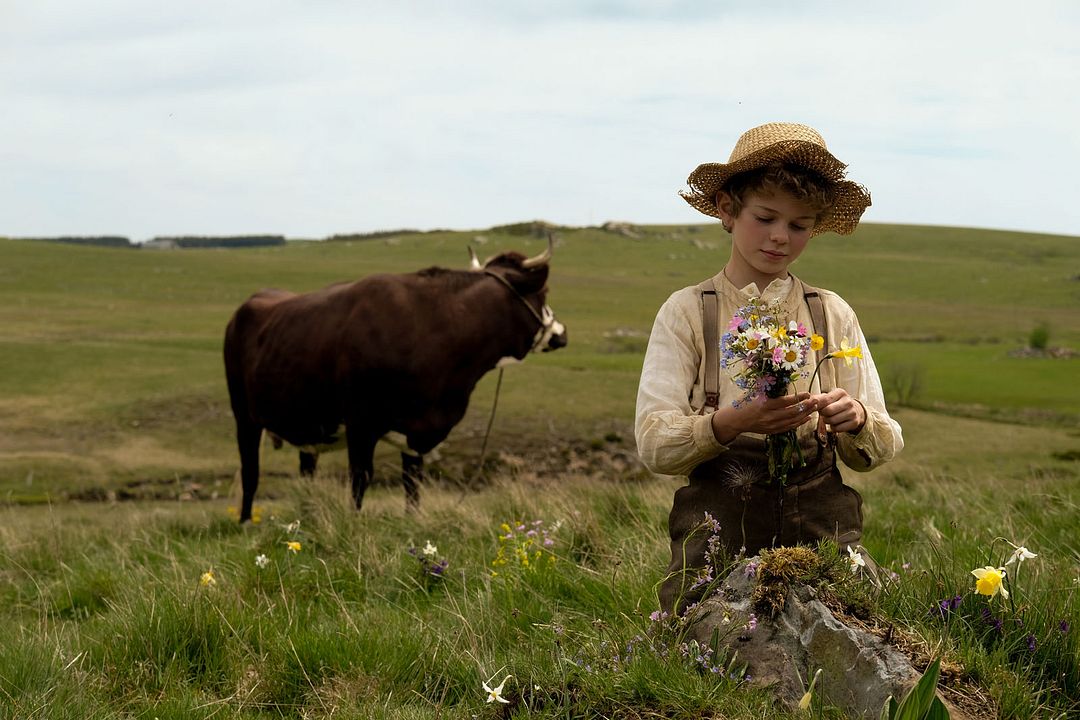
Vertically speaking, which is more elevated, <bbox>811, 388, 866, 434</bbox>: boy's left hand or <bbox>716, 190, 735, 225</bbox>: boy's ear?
<bbox>716, 190, 735, 225</bbox>: boy's ear

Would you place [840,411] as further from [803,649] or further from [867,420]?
[803,649]

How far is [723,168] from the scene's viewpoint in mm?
3678

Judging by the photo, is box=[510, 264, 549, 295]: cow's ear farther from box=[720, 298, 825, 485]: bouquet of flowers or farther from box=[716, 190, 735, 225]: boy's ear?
box=[720, 298, 825, 485]: bouquet of flowers

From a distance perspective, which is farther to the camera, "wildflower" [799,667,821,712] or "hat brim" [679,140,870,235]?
"hat brim" [679,140,870,235]

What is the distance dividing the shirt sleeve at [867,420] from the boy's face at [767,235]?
0.32 m

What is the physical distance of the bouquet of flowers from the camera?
302 centimetres

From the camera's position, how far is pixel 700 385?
363cm

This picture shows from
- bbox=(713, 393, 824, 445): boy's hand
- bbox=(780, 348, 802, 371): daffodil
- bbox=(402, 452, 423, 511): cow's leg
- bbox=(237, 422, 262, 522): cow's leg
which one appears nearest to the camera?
bbox=(780, 348, 802, 371): daffodil

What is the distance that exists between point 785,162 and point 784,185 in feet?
0.27

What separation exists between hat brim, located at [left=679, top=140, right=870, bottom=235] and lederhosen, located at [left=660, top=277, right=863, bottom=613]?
42 cm

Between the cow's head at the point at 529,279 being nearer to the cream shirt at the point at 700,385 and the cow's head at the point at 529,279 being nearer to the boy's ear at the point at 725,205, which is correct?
the boy's ear at the point at 725,205

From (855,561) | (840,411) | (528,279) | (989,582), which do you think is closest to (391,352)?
(528,279)

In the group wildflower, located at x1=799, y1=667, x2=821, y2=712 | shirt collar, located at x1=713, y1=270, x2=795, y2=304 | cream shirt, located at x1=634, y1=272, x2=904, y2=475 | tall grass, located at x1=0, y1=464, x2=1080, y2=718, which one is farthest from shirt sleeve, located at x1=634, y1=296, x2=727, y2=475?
wildflower, located at x1=799, y1=667, x2=821, y2=712

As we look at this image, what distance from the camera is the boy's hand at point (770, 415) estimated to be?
3.13 meters
